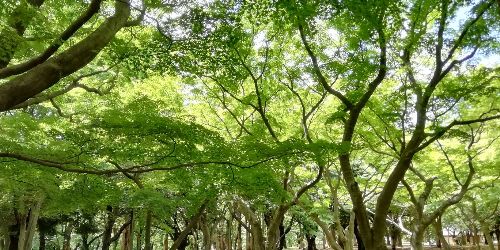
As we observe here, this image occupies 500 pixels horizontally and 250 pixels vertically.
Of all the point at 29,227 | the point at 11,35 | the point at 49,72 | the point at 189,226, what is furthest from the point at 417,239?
the point at 29,227

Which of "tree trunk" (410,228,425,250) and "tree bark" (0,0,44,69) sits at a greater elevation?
"tree bark" (0,0,44,69)

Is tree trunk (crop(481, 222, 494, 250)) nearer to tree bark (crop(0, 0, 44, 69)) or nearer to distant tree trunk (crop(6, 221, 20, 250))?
distant tree trunk (crop(6, 221, 20, 250))

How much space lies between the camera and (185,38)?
295 inches

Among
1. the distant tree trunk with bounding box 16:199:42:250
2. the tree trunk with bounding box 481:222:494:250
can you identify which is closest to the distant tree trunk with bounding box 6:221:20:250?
the distant tree trunk with bounding box 16:199:42:250

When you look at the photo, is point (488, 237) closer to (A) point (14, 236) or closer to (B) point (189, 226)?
(B) point (189, 226)

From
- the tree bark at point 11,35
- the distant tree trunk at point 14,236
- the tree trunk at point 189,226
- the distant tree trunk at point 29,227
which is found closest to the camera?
the tree bark at point 11,35

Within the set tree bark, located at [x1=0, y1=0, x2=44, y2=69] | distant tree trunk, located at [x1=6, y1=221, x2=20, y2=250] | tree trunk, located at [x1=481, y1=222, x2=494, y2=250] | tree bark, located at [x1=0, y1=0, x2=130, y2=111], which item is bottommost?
tree trunk, located at [x1=481, y1=222, x2=494, y2=250]

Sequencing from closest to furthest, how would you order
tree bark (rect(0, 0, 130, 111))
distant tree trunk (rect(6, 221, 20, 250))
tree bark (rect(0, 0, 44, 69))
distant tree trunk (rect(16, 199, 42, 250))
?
tree bark (rect(0, 0, 130, 111))
tree bark (rect(0, 0, 44, 69))
distant tree trunk (rect(16, 199, 42, 250))
distant tree trunk (rect(6, 221, 20, 250))

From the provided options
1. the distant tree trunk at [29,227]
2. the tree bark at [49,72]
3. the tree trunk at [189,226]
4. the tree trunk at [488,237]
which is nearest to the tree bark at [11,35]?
the tree bark at [49,72]

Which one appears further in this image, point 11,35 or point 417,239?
point 417,239

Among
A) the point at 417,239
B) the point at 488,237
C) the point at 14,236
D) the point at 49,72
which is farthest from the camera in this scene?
the point at 488,237

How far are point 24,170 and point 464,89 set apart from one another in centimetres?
1084

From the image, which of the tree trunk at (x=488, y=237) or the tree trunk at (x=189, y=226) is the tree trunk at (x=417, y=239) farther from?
the tree trunk at (x=488, y=237)

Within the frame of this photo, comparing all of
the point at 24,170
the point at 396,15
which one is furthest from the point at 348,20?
the point at 24,170
